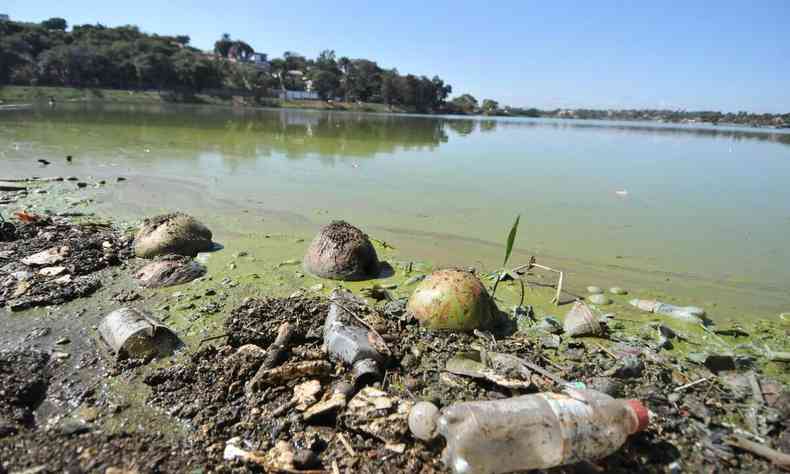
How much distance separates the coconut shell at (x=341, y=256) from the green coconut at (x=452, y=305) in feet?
3.59

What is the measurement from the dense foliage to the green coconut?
66970 millimetres

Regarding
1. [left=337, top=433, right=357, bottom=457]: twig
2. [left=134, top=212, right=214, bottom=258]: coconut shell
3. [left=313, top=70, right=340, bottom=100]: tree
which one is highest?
[left=313, top=70, right=340, bottom=100]: tree

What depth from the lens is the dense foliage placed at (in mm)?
54719

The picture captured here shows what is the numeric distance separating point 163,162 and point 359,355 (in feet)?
33.9

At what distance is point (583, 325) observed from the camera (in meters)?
3.54

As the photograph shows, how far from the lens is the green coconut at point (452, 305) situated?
3447 mm

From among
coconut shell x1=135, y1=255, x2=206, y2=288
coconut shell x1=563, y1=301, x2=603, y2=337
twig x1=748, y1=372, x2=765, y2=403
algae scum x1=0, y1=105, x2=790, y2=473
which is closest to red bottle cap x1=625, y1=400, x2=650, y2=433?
algae scum x1=0, y1=105, x2=790, y2=473

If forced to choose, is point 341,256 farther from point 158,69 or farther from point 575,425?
point 158,69

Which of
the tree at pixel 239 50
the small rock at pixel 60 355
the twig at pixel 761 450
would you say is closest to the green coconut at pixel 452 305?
the twig at pixel 761 450

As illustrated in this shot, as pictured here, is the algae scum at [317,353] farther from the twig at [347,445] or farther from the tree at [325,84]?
the tree at [325,84]

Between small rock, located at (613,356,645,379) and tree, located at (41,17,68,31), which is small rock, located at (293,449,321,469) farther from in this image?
tree, located at (41,17,68,31)

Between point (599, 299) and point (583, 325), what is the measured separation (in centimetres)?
97

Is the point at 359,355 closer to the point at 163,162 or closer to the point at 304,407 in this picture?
the point at 304,407

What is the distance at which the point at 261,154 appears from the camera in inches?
534
